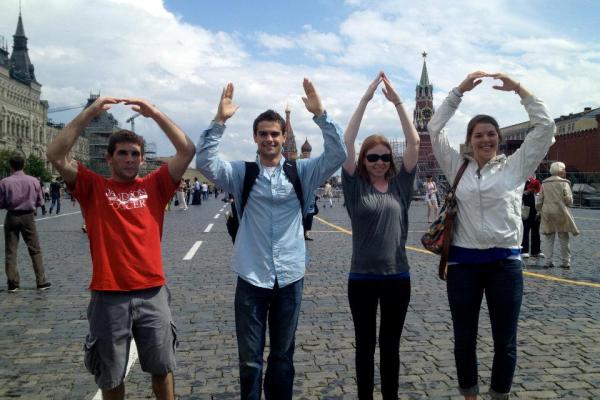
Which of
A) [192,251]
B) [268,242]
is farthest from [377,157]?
[192,251]

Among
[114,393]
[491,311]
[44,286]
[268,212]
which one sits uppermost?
[268,212]

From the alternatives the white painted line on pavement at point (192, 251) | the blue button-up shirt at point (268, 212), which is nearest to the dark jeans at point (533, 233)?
the white painted line on pavement at point (192, 251)

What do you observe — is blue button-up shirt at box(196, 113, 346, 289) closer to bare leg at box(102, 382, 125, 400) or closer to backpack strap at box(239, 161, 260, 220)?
backpack strap at box(239, 161, 260, 220)

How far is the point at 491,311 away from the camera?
3.47 m

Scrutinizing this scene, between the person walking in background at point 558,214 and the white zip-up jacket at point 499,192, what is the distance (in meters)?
6.47

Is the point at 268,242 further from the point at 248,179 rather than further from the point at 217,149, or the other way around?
the point at 217,149

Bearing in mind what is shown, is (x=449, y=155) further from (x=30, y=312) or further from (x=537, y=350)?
(x=30, y=312)

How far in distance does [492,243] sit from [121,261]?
218cm

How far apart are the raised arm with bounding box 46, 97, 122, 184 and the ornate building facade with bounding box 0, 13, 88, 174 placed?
81907 millimetres

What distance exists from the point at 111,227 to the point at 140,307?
0.47 m

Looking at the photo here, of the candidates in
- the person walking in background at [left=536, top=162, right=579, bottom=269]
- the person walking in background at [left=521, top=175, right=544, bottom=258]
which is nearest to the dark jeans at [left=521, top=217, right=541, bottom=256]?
the person walking in background at [left=521, top=175, right=544, bottom=258]

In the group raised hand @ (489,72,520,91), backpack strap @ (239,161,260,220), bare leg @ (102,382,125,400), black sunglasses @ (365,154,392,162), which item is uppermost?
raised hand @ (489,72,520,91)

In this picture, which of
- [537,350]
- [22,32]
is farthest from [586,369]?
[22,32]

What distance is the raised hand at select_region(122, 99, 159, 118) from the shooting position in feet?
10.6
